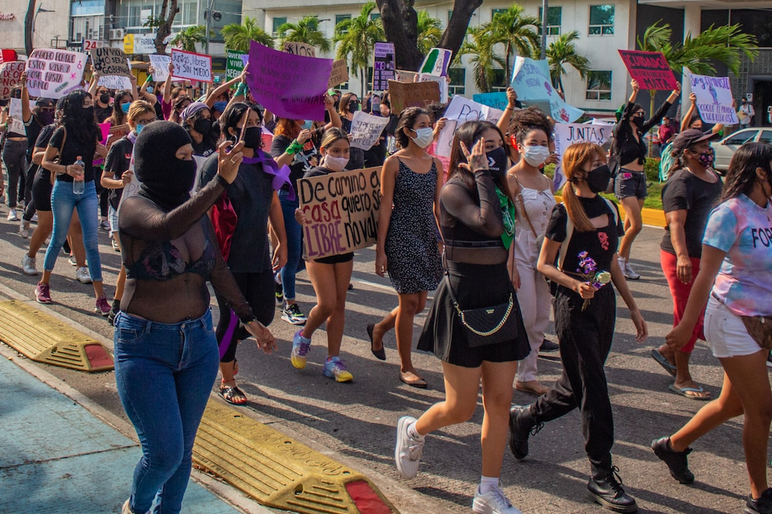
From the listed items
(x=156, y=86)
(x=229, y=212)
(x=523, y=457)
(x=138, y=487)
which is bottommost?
(x=523, y=457)

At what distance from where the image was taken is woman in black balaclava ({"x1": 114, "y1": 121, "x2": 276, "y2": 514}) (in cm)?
340

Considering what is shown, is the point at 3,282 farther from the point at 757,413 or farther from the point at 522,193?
the point at 757,413

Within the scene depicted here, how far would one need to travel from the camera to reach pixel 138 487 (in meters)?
3.47

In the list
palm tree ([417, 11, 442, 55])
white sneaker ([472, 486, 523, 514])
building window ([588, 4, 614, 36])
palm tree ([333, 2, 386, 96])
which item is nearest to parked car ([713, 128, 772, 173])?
building window ([588, 4, 614, 36])

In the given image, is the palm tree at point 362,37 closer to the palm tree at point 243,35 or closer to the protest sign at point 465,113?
the palm tree at point 243,35

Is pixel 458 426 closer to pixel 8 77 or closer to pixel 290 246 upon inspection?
pixel 290 246

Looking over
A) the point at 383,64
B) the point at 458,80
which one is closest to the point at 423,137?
the point at 383,64

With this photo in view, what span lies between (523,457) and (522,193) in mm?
1972

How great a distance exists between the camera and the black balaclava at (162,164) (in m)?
3.46

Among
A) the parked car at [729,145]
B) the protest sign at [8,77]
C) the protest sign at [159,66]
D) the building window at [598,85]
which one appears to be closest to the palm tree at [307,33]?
the building window at [598,85]

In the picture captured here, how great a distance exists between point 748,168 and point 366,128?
16.6 ft

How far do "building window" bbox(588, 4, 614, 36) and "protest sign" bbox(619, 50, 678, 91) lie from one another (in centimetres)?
2823

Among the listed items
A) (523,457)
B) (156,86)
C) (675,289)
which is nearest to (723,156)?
(156,86)

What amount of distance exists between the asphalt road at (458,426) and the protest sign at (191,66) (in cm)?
776
